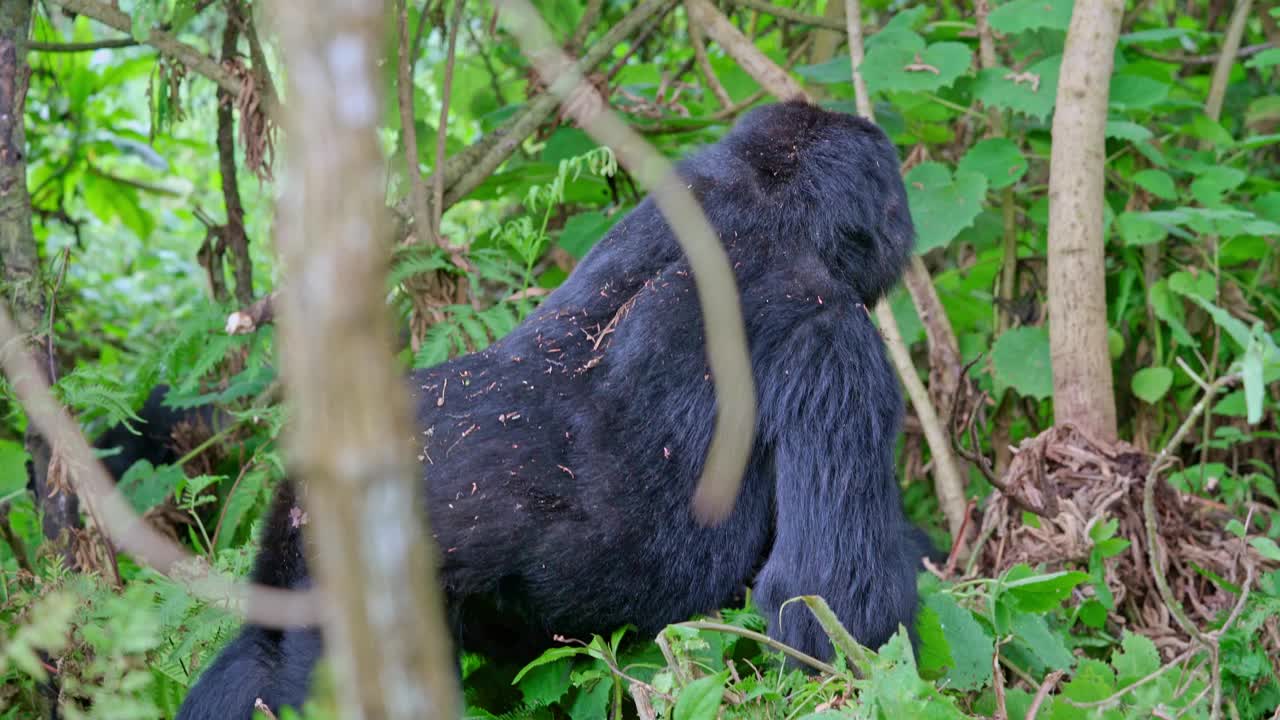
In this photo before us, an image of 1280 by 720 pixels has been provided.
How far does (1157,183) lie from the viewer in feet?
11.3

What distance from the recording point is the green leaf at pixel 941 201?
3.21 meters

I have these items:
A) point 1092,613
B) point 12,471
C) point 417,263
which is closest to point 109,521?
point 12,471

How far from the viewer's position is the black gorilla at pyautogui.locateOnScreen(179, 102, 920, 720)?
6.83 feet

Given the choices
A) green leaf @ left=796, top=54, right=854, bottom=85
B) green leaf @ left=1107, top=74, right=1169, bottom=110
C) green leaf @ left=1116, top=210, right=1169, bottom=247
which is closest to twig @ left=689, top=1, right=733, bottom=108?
green leaf @ left=796, top=54, right=854, bottom=85

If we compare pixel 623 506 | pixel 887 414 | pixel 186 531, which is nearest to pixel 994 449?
pixel 887 414

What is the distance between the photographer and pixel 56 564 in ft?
7.80

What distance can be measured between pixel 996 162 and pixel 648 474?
1.84 metres

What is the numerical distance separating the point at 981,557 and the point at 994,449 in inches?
30.7

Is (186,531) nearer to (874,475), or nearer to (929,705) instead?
(874,475)

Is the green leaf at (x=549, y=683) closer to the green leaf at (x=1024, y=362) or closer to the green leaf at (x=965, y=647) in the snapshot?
the green leaf at (x=965, y=647)

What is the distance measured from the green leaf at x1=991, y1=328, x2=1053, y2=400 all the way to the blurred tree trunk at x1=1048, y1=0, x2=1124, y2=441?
0.92 ft

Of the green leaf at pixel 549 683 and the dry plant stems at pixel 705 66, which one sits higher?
the dry plant stems at pixel 705 66

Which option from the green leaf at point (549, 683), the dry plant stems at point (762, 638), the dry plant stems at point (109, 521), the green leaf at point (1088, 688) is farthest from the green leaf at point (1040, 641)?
the dry plant stems at point (109, 521)

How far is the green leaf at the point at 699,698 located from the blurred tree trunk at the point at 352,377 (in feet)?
3.29
